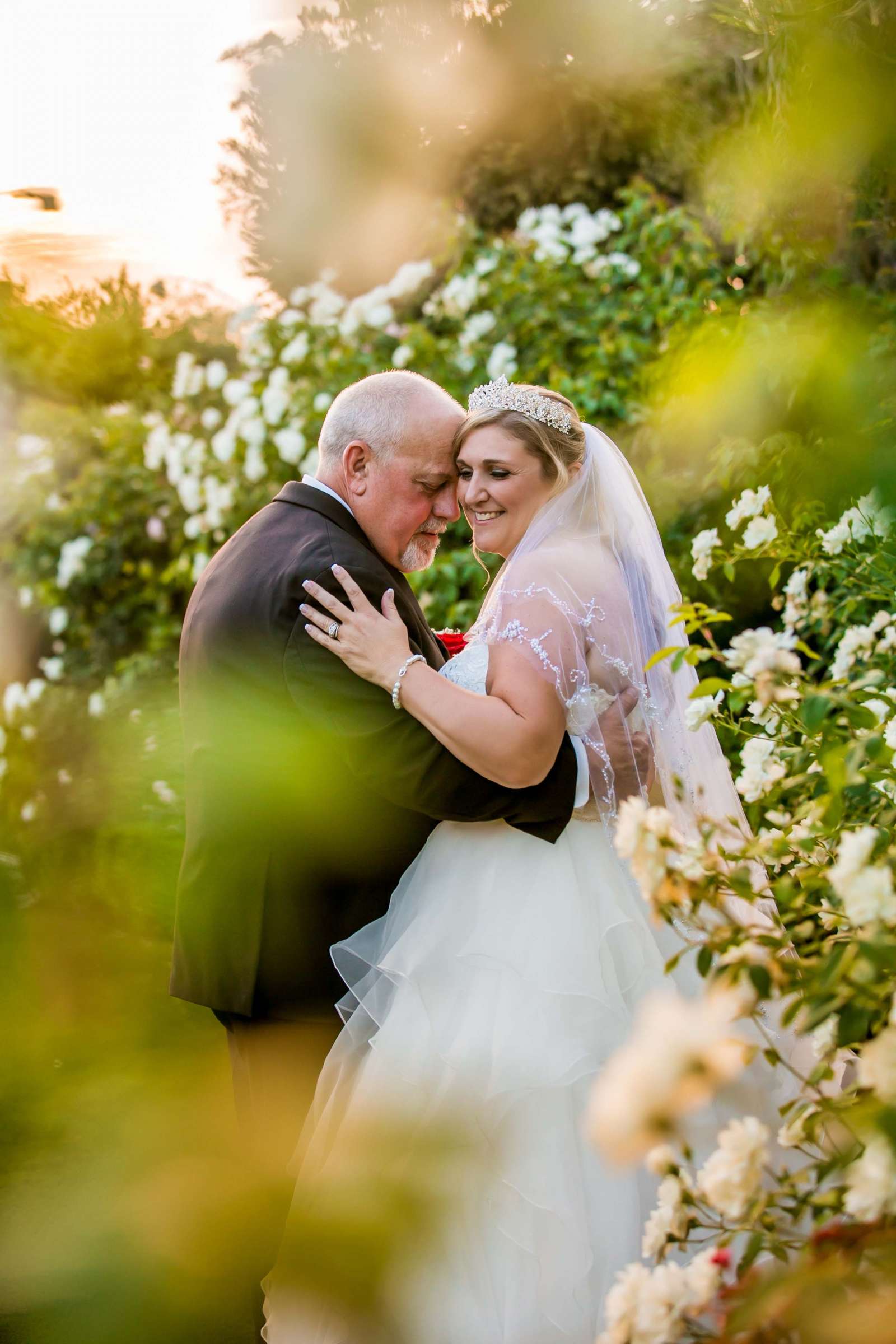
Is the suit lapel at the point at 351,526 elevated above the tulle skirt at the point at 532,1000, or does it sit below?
above

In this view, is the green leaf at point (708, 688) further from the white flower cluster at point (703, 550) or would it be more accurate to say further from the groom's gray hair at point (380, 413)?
the groom's gray hair at point (380, 413)

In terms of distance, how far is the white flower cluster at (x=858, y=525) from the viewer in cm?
85

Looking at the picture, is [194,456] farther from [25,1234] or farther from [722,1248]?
[25,1234]

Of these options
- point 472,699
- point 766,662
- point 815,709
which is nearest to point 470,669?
point 472,699

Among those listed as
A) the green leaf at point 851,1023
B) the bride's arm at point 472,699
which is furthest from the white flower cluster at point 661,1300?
the bride's arm at point 472,699

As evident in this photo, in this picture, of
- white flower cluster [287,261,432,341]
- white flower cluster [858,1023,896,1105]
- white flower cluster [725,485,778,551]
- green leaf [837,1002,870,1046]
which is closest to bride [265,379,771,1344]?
white flower cluster [725,485,778,551]

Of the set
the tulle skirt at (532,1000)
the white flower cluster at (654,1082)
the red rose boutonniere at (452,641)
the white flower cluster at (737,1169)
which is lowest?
the tulle skirt at (532,1000)

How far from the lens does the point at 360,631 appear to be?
7.71 ft

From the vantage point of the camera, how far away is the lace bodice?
2473 millimetres

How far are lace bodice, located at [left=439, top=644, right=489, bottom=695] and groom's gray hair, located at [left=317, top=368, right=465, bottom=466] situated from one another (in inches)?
21.7

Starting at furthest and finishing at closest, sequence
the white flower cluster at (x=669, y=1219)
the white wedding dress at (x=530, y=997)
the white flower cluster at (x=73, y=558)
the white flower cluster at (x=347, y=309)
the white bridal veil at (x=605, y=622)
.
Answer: the white flower cluster at (x=73, y=558)
the white flower cluster at (x=347, y=309)
the white bridal veil at (x=605, y=622)
the white wedding dress at (x=530, y=997)
the white flower cluster at (x=669, y=1219)

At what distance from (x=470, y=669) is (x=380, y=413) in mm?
693

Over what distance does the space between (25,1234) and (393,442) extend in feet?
7.95

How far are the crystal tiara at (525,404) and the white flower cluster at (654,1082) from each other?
2.36 metres
